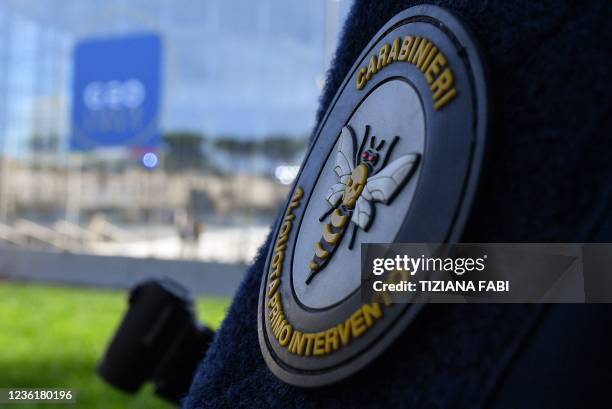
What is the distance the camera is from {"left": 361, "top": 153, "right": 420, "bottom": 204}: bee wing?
1.78 ft

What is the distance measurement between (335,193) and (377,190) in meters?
0.09

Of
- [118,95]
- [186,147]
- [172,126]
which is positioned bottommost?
[118,95]

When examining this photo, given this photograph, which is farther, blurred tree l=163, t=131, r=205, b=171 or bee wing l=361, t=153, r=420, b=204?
blurred tree l=163, t=131, r=205, b=171

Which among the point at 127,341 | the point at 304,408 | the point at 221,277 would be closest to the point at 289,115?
the point at 221,277

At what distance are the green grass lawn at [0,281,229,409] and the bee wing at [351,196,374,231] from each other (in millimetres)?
837

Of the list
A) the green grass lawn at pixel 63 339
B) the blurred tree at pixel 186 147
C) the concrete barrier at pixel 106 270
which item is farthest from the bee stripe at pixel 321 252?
the blurred tree at pixel 186 147

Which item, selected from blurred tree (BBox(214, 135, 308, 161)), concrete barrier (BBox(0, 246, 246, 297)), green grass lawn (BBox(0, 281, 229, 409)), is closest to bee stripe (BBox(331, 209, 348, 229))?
green grass lawn (BBox(0, 281, 229, 409))

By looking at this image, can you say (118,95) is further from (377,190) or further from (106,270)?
(377,190)

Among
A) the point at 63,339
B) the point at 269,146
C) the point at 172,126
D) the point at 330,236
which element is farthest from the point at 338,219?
the point at 172,126

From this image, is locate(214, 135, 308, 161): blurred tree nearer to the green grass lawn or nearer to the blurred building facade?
the blurred building facade

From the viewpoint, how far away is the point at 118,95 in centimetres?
1074

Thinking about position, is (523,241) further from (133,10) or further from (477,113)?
(133,10)

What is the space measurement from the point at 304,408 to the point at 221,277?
9.92 metres

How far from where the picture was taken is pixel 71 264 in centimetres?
1140
